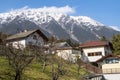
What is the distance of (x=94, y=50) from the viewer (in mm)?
81688

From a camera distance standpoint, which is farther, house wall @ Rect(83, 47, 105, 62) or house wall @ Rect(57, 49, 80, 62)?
house wall @ Rect(83, 47, 105, 62)

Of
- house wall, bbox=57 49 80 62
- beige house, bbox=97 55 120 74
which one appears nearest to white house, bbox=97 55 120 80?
beige house, bbox=97 55 120 74

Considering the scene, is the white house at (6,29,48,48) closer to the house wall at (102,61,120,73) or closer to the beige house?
the beige house

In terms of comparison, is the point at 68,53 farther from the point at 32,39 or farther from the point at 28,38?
the point at 28,38

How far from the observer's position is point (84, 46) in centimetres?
8312

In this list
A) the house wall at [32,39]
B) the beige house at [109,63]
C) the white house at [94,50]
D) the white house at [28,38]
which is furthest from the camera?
the white house at [94,50]

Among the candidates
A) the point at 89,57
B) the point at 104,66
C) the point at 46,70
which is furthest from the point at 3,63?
the point at 89,57

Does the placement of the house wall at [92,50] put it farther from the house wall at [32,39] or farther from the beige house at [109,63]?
the house wall at [32,39]

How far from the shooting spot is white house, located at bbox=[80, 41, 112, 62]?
80500mm

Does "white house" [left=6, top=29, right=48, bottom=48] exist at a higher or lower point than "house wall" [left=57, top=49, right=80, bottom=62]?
higher

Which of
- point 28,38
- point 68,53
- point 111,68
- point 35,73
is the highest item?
point 28,38

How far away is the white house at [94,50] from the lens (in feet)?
264

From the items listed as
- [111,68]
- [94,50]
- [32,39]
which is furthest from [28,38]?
[111,68]

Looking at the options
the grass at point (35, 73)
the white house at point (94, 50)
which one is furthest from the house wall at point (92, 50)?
the grass at point (35, 73)
